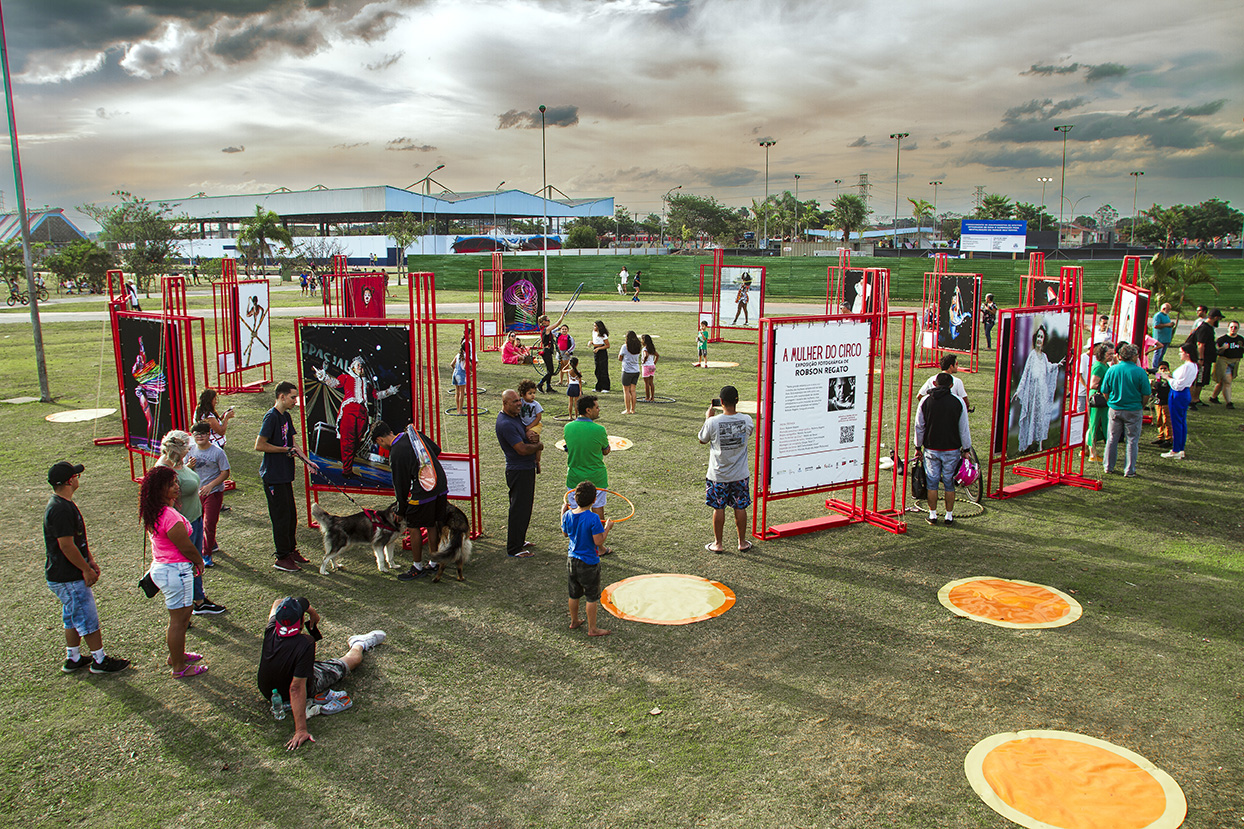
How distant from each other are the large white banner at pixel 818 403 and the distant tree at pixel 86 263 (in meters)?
58.4

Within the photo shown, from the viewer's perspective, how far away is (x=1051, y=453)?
11656 mm

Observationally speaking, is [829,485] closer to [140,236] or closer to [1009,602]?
[1009,602]

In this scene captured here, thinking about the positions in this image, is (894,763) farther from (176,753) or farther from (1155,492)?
(1155,492)

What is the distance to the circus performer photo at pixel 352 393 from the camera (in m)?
9.07

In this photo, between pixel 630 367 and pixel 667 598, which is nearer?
pixel 667 598

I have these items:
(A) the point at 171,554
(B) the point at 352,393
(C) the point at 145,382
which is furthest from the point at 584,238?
(A) the point at 171,554

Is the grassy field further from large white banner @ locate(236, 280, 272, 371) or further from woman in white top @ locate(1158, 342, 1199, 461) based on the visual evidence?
large white banner @ locate(236, 280, 272, 371)

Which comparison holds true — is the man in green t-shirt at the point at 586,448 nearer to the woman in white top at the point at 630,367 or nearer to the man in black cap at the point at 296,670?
the man in black cap at the point at 296,670

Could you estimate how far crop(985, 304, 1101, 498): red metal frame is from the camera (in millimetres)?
10922

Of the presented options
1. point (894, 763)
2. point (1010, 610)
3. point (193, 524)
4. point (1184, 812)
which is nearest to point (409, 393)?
point (193, 524)

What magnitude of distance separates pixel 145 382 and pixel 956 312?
2110 centimetres

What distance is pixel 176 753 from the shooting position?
554 cm

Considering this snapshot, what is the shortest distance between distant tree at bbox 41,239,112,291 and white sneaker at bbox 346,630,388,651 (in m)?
58.0

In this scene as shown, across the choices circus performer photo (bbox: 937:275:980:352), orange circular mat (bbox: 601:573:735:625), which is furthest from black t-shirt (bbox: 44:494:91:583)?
circus performer photo (bbox: 937:275:980:352)
